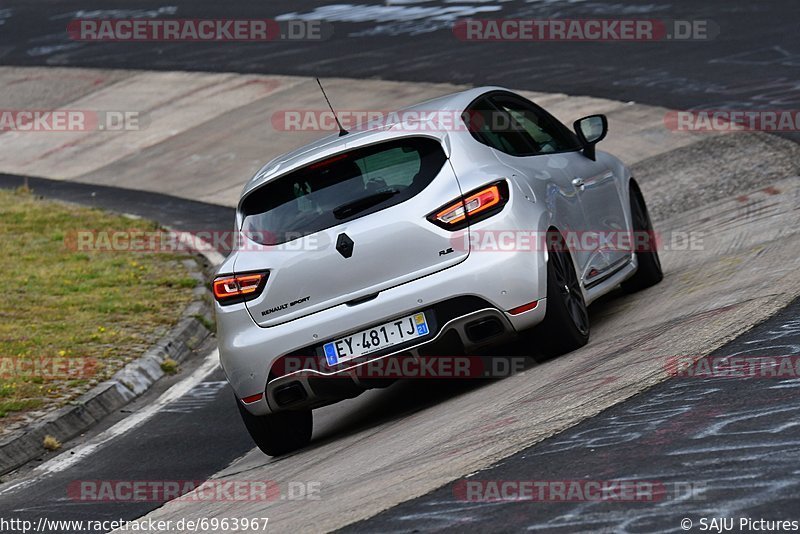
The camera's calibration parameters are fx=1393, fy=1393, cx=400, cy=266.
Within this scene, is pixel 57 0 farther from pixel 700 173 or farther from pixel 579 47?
pixel 700 173

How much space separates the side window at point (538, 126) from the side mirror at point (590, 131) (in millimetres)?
78

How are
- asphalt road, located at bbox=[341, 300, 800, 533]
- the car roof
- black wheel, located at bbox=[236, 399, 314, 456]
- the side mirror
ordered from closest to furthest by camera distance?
asphalt road, located at bbox=[341, 300, 800, 533] → the car roof → black wheel, located at bbox=[236, 399, 314, 456] → the side mirror

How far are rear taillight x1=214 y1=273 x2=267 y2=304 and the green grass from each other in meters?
2.14

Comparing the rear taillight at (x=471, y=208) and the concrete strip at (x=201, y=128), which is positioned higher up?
the rear taillight at (x=471, y=208)

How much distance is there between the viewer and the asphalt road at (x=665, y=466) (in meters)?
4.62

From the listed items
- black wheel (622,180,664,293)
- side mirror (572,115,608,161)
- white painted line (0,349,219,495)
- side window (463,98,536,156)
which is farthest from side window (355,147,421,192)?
white painted line (0,349,219,495)

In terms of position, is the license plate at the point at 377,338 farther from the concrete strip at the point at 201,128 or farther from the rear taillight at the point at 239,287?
the concrete strip at the point at 201,128

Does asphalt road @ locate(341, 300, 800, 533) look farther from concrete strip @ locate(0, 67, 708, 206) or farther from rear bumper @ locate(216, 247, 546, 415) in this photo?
concrete strip @ locate(0, 67, 708, 206)

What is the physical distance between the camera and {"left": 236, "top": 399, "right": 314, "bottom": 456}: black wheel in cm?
770

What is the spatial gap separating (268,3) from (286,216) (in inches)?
981

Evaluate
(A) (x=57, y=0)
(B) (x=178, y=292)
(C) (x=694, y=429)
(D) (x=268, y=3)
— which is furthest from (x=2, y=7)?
(C) (x=694, y=429)

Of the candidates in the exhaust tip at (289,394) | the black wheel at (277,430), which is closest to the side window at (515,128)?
the exhaust tip at (289,394)

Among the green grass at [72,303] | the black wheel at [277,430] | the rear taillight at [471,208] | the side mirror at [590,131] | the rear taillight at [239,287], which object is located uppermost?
the side mirror at [590,131]

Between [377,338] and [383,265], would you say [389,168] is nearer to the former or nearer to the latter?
[383,265]
